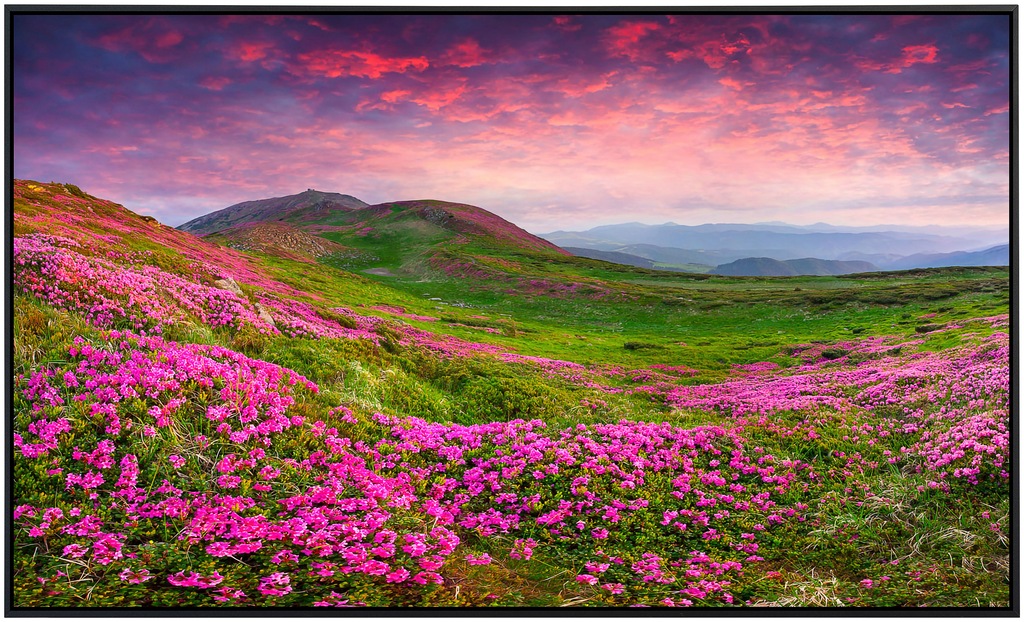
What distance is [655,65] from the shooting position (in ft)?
23.0

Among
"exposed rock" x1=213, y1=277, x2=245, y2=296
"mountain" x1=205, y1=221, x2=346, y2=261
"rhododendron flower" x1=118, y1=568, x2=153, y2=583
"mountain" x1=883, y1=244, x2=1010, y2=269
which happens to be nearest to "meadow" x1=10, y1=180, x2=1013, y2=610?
"rhododendron flower" x1=118, y1=568, x2=153, y2=583

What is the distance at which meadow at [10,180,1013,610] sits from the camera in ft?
13.9

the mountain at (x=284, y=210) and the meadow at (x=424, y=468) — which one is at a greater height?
the mountain at (x=284, y=210)

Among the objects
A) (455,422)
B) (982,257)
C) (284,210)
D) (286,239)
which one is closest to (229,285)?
(455,422)

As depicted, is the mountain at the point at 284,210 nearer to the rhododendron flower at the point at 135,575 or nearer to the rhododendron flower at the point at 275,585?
the rhododendron flower at the point at 135,575

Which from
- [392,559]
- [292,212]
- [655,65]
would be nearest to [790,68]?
[655,65]

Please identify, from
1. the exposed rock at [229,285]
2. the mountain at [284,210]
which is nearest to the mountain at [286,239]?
the mountain at [284,210]

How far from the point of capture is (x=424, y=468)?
5.95 metres

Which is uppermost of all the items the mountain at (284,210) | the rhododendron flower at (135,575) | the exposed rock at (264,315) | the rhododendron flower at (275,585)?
the mountain at (284,210)

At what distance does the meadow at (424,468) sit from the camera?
13.9 feet

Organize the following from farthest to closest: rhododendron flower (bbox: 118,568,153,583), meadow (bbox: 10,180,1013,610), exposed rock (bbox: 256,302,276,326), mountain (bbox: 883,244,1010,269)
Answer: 1. exposed rock (bbox: 256,302,276,326)
2. mountain (bbox: 883,244,1010,269)
3. meadow (bbox: 10,180,1013,610)
4. rhododendron flower (bbox: 118,568,153,583)

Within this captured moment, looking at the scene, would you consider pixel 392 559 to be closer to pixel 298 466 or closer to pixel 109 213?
pixel 298 466

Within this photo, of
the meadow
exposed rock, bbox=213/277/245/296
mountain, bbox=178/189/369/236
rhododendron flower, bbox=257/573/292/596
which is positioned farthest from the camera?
mountain, bbox=178/189/369/236

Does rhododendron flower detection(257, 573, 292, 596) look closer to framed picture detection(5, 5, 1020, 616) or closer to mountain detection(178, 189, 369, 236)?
framed picture detection(5, 5, 1020, 616)
